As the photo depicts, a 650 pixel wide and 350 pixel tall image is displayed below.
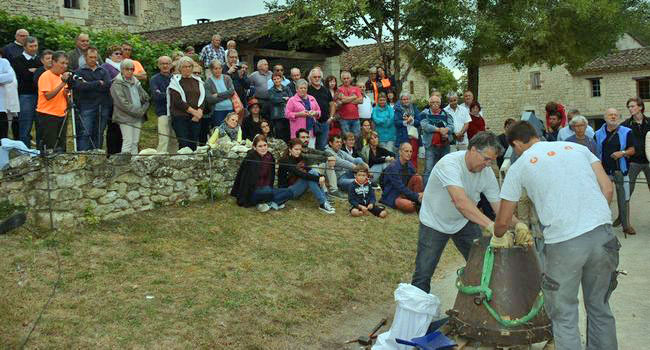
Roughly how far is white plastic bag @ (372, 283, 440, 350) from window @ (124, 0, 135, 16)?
19.7 metres

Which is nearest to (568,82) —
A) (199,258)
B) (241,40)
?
(241,40)

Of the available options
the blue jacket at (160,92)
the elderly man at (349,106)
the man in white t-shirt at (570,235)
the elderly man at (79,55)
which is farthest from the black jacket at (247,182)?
the man in white t-shirt at (570,235)

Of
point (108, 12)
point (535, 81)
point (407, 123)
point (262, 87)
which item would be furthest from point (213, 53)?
point (535, 81)

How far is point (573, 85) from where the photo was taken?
40312 millimetres

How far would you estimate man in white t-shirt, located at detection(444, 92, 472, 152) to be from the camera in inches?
493

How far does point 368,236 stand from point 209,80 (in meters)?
3.59

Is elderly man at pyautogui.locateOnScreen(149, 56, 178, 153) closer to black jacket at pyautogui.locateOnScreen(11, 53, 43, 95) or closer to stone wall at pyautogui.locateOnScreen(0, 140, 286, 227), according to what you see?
stone wall at pyautogui.locateOnScreen(0, 140, 286, 227)

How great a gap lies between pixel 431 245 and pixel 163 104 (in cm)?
549

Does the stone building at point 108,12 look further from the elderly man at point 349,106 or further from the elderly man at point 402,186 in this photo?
the elderly man at point 402,186

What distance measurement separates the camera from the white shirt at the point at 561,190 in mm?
4461

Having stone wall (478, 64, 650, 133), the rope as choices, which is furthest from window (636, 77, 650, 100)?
the rope

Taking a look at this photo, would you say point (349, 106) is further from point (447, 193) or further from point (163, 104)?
point (447, 193)

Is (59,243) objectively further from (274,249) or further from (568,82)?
(568,82)

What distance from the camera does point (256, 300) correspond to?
6691 mm
